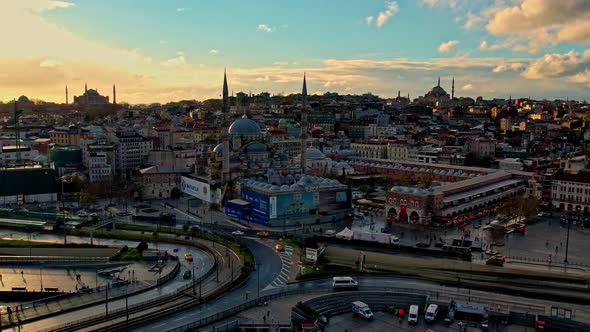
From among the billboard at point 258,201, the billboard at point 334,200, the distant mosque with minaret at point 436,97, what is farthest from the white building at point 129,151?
the distant mosque with minaret at point 436,97

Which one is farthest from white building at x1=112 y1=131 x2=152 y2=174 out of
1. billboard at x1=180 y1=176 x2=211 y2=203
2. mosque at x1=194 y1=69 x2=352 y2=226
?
mosque at x1=194 y1=69 x2=352 y2=226

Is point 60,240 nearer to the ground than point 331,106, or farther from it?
nearer to the ground

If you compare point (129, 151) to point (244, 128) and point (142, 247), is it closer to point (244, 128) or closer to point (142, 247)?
point (244, 128)

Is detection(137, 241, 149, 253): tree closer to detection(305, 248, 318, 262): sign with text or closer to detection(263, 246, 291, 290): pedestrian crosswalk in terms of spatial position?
detection(263, 246, 291, 290): pedestrian crosswalk

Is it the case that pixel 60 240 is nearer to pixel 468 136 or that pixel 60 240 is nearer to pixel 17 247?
pixel 17 247

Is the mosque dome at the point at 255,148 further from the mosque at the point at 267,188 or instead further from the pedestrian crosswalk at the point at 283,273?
the pedestrian crosswalk at the point at 283,273

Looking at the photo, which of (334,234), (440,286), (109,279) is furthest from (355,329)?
(334,234)
